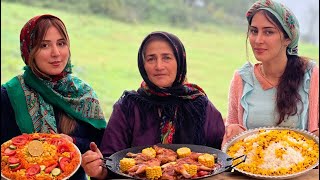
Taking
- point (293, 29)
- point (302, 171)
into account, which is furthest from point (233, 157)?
point (293, 29)

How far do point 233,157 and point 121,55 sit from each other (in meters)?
8.35

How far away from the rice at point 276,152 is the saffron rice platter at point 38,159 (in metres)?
0.73

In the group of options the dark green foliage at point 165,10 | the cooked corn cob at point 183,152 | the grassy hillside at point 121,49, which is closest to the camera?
the cooked corn cob at point 183,152

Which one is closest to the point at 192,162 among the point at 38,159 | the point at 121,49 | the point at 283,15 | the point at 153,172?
the point at 153,172

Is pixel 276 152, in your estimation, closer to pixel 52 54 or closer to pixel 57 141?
pixel 57 141

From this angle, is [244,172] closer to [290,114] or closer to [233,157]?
[233,157]

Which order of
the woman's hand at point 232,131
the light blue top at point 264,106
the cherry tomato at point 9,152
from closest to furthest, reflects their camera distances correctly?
1. the cherry tomato at point 9,152
2. the woman's hand at point 232,131
3. the light blue top at point 264,106

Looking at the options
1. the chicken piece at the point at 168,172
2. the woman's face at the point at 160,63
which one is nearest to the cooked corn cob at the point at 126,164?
the chicken piece at the point at 168,172

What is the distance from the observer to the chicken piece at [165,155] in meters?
2.26

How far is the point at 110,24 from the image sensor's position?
34.9ft

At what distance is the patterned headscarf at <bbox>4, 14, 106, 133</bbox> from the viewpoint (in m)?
2.62

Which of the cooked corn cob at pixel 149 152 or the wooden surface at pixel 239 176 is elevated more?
the cooked corn cob at pixel 149 152

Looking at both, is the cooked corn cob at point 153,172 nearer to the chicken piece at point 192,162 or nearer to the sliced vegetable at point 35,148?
the chicken piece at point 192,162

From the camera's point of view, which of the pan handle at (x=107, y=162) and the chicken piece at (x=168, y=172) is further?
the pan handle at (x=107, y=162)
